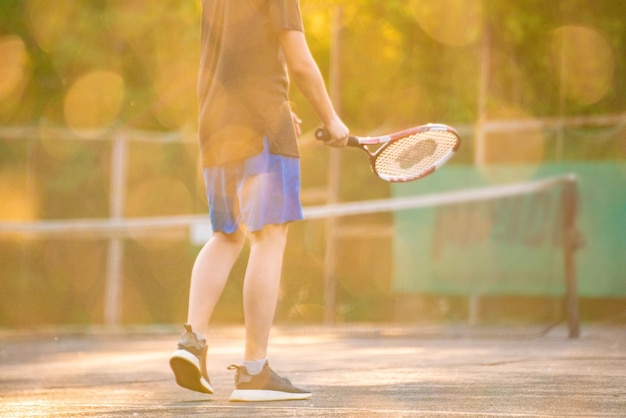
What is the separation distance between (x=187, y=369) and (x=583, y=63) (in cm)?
978

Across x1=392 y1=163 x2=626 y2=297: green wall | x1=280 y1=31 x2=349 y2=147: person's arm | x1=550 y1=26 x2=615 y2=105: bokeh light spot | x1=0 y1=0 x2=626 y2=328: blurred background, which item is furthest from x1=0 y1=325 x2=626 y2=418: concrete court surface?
x1=550 y1=26 x2=615 y2=105: bokeh light spot

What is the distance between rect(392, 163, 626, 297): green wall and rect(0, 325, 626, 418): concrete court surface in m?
1.11

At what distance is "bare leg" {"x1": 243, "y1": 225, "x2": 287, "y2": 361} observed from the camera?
4773 millimetres

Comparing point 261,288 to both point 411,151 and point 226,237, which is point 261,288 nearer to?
point 226,237

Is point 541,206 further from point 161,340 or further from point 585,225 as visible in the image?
point 161,340

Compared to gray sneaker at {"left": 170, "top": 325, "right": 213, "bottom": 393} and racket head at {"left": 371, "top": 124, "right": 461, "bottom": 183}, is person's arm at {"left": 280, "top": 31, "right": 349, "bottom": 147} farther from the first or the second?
gray sneaker at {"left": 170, "top": 325, "right": 213, "bottom": 393}

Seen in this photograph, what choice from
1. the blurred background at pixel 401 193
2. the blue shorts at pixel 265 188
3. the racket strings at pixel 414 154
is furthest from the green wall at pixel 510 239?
the blue shorts at pixel 265 188

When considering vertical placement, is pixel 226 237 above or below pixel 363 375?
above

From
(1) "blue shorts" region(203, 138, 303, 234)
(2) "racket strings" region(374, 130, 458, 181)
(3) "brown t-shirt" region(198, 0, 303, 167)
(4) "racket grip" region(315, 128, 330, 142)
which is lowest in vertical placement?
(1) "blue shorts" region(203, 138, 303, 234)

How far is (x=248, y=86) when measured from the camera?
4844 mm

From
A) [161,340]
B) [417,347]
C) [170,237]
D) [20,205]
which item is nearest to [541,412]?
[417,347]

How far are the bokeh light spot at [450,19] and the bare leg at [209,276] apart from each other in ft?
30.9

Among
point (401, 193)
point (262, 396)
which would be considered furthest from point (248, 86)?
Answer: point (401, 193)

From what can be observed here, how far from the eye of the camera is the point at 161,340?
1023cm
